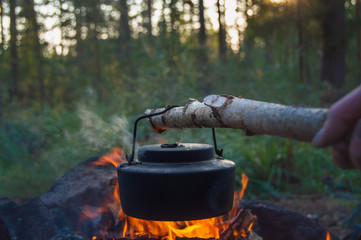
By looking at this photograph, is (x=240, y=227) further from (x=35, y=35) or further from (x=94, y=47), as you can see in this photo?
(x=94, y=47)

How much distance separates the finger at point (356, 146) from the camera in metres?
1.12

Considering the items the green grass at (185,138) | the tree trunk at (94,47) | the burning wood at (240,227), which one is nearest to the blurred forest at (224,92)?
the green grass at (185,138)

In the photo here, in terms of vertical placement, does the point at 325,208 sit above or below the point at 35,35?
below

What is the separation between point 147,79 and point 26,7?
26.7 ft

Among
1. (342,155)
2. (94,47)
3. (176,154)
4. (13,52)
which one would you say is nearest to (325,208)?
(176,154)

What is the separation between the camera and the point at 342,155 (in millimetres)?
1243

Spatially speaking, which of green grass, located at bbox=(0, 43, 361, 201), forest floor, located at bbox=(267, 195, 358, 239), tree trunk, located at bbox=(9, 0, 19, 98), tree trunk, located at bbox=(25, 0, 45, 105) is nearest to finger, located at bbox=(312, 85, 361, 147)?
forest floor, located at bbox=(267, 195, 358, 239)

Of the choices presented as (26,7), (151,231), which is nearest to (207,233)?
(151,231)

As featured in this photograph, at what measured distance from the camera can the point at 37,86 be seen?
14406 millimetres

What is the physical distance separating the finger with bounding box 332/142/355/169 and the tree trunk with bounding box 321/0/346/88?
25.8 ft

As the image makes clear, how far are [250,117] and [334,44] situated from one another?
26.4 ft

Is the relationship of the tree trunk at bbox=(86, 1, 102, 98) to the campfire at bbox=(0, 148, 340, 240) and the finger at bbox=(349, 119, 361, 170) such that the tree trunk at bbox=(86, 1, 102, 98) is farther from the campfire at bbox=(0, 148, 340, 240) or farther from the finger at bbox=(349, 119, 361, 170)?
the finger at bbox=(349, 119, 361, 170)

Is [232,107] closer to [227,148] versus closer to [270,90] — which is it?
[227,148]

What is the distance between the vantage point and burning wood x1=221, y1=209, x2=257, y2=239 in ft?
7.60
